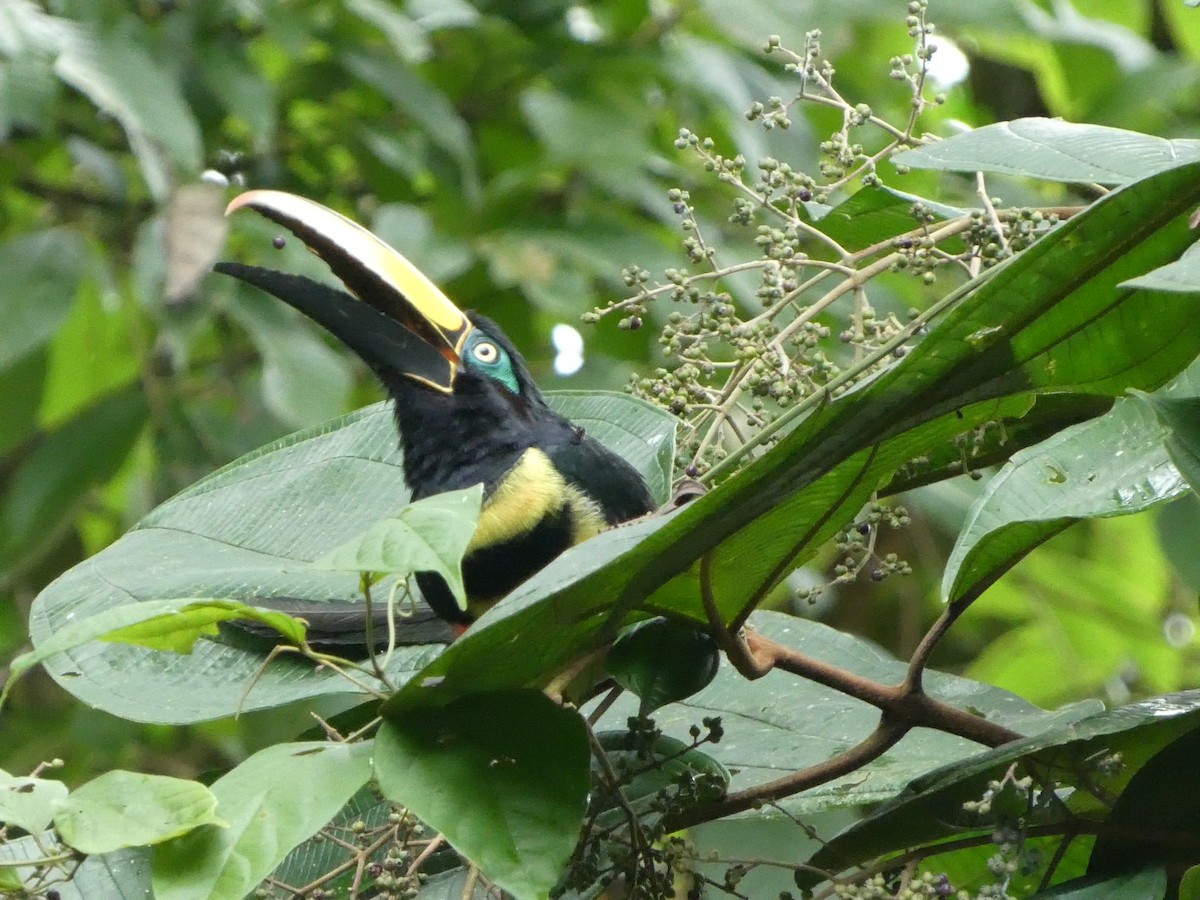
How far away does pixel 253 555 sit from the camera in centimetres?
170

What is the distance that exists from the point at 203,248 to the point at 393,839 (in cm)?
176

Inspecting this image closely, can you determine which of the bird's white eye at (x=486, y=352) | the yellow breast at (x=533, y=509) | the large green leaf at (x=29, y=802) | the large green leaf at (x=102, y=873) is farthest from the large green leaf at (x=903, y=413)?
the bird's white eye at (x=486, y=352)

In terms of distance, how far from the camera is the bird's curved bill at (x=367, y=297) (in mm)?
2037

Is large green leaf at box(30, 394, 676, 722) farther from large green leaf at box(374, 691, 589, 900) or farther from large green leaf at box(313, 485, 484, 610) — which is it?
large green leaf at box(313, 485, 484, 610)

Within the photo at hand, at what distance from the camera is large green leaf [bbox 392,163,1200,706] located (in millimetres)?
1089

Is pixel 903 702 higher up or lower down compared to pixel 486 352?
higher up

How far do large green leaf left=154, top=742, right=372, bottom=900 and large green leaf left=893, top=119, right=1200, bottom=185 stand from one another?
69cm

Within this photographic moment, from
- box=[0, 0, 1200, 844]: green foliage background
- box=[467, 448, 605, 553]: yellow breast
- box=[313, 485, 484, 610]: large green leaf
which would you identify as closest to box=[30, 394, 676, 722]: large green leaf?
box=[467, 448, 605, 553]: yellow breast

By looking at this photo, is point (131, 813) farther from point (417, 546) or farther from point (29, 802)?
point (417, 546)

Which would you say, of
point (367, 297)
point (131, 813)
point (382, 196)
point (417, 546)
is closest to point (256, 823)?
point (131, 813)

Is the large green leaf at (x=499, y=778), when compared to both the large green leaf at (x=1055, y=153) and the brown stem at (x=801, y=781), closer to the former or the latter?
the brown stem at (x=801, y=781)

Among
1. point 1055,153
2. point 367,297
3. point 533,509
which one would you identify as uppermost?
point 1055,153

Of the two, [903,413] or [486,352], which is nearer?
[903,413]

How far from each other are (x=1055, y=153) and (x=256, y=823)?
0.84 meters
